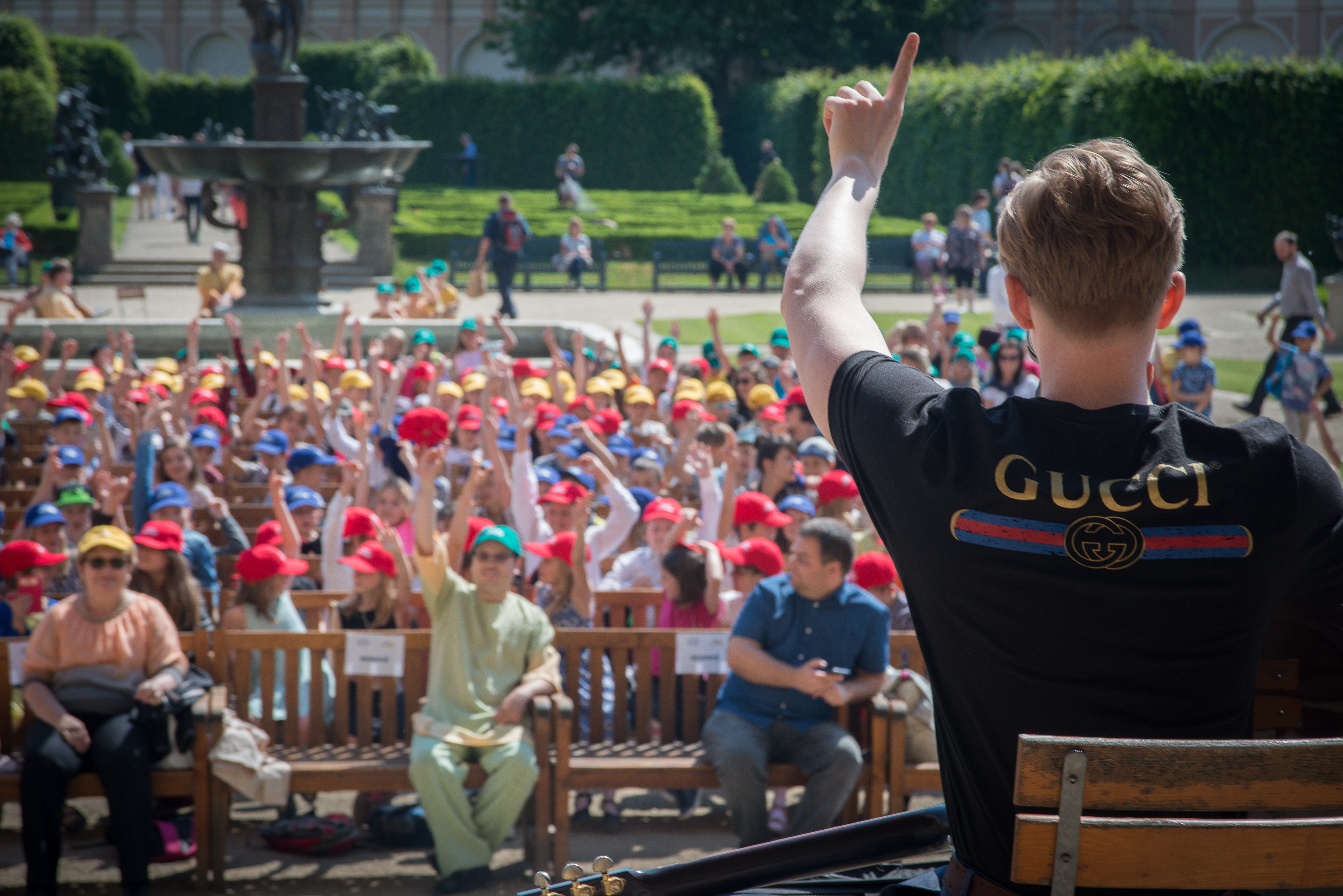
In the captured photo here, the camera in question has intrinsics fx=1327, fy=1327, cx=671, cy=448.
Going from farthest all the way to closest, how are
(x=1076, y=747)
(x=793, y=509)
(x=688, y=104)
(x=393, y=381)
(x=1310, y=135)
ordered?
(x=688, y=104) < (x=1310, y=135) < (x=393, y=381) < (x=793, y=509) < (x=1076, y=747)

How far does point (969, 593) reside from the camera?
5.04 ft

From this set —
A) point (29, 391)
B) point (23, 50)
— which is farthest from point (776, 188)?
point (29, 391)

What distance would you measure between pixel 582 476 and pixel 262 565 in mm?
2391

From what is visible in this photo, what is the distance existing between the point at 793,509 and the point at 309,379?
226 inches

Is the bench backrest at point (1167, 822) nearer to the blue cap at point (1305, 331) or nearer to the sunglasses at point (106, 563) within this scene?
the sunglasses at point (106, 563)

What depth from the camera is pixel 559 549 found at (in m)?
7.44

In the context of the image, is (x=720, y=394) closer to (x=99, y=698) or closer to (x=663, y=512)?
(x=663, y=512)

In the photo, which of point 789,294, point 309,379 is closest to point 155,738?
point 789,294

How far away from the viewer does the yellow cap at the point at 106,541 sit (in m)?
6.24

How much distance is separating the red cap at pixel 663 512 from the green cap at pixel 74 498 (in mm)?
3659

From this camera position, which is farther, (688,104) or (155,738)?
(688,104)

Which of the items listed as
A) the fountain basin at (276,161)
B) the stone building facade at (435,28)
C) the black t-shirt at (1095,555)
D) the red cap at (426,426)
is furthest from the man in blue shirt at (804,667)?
the stone building facade at (435,28)

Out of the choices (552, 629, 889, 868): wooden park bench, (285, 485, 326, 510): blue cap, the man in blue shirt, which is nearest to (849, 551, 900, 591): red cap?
the man in blue shirt

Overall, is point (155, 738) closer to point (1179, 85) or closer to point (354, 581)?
point (354, 581)
